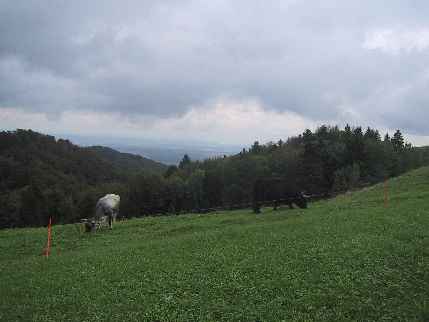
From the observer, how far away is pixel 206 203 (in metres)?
122

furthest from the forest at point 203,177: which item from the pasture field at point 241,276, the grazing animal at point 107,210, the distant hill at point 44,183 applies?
the pasture field at point 241,276

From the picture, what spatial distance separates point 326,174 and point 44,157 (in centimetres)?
13284

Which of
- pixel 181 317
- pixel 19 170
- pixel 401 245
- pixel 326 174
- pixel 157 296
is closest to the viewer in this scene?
pixel 181 317

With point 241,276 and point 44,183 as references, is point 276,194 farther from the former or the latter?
point 44,183

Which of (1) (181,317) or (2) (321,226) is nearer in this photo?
(1) (181,317)

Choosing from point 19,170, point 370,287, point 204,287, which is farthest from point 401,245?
point 19,170

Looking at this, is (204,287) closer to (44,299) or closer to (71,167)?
(44,299)

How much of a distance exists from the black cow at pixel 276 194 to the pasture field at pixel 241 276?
1150 cm

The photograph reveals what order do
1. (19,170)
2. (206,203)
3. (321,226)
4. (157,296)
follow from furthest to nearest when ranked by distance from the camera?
(19,170) → (206,203) → (321,226) → (157,296)

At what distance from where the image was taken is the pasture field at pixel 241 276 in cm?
1253

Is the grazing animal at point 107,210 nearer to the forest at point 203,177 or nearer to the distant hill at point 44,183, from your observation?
the forest at point 203,177

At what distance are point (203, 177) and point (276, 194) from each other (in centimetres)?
8915

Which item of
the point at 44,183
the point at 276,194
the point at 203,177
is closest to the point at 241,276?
the point at 276,194

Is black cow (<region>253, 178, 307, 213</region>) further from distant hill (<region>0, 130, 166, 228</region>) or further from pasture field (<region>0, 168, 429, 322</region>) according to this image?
distant hill (<region>0, 130, 166, 228</region>)
